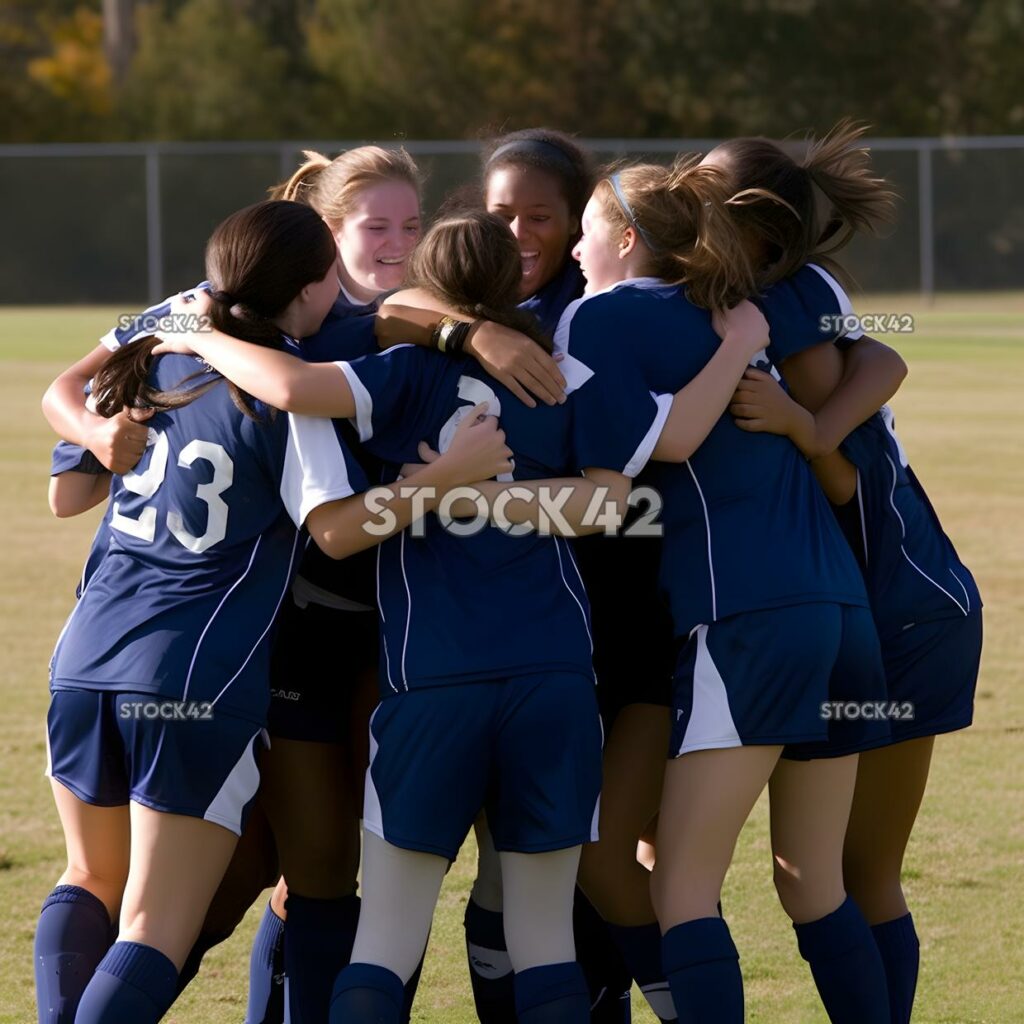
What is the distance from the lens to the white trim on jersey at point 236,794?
261 centimetres

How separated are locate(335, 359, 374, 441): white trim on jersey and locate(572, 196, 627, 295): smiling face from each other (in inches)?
19.3

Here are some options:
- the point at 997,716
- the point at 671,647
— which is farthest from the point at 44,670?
the point at 671,647

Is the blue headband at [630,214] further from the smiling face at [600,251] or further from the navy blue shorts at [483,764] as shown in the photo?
the navy blue shorts at [483,764]

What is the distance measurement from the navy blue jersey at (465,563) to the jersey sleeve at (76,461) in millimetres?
586

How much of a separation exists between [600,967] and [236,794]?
0.92 m

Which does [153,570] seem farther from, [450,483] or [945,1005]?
[945,1005]

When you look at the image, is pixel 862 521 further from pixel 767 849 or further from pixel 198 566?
pixel 767 849

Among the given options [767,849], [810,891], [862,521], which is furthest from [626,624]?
[767,849]

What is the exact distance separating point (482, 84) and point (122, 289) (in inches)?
441

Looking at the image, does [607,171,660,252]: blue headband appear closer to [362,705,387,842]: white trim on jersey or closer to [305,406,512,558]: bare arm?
[305,406,512,558]: bare arm

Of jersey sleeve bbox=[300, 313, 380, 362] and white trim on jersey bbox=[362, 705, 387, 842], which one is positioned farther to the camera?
jersey sleeve bbox=[300, 313, 380, 362]

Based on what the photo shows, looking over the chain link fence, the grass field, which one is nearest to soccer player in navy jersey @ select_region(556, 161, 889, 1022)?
the grass field

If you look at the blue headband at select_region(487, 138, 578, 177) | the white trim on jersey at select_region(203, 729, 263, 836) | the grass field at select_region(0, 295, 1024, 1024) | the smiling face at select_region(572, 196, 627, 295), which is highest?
the blue headband at select_region(487, 138, 578, 177)

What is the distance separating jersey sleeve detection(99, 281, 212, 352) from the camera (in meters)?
2.87
